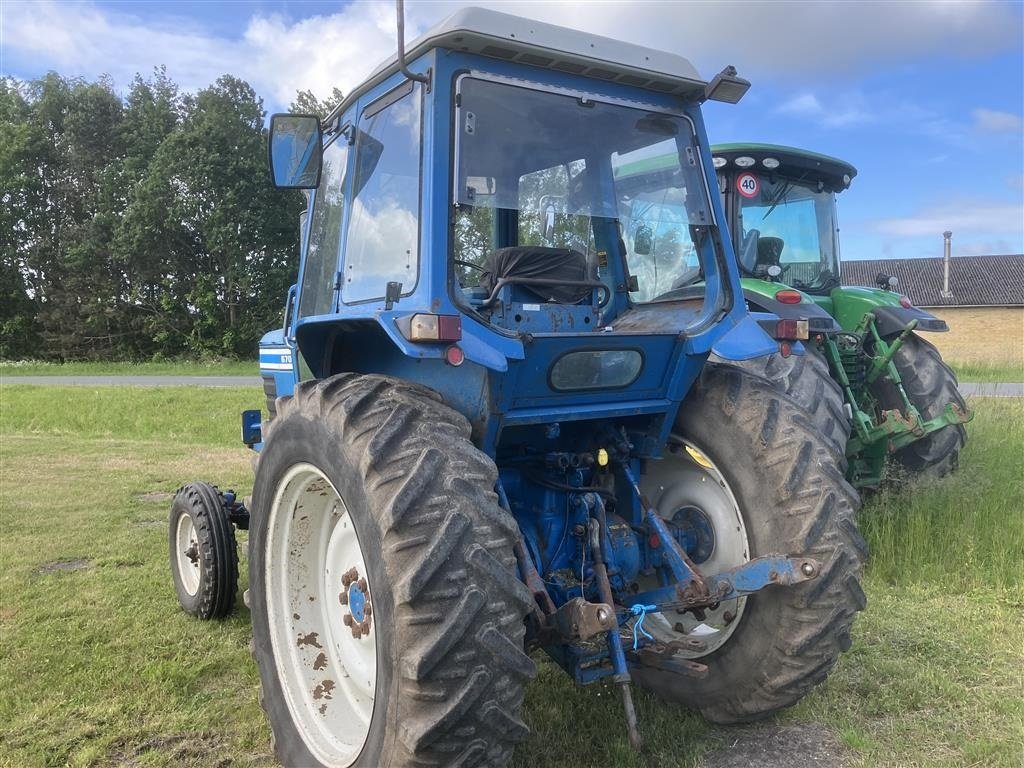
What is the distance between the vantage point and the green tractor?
221 inches

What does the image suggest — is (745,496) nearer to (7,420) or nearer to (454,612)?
(454,612)

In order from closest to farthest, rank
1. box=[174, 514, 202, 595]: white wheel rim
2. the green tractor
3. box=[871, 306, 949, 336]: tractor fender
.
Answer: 1. box=[174, 514, 202, 595]: white wheel rim
2. the green tractor
3. box=[871, 306, 949, 336]: tractor fender

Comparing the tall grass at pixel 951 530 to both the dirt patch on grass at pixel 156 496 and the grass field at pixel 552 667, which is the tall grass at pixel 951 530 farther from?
the dirt patch on grass at pixel 156 496

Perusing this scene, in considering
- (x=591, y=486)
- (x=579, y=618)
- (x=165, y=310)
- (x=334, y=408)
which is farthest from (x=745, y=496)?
(x=165, y=310)

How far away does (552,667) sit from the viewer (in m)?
3.60

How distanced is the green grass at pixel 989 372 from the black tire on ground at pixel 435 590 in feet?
57.7

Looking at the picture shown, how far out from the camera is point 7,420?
12.7 metres

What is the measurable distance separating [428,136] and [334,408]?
93 centimetres

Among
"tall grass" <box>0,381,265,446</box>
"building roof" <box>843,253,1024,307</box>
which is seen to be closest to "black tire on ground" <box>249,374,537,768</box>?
"tall grass" <box>0,381,265,446</box>

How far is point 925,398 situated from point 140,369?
22.4 meters

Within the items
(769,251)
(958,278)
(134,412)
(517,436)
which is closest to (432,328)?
(517,436)

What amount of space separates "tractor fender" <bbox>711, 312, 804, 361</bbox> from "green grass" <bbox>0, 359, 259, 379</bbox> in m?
19.4

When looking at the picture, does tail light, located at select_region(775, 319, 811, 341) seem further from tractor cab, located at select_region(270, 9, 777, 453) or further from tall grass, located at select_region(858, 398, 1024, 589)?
tall grass, located at select_region(858, 398, 1024, 589)

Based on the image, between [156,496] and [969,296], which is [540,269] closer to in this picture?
[156,496]
